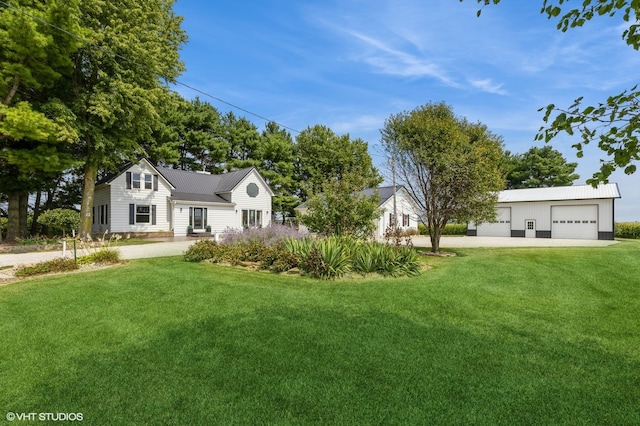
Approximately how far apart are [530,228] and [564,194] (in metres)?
3.53

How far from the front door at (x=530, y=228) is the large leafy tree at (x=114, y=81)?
28.6 metres

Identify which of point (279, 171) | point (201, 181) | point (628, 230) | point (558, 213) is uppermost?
point (279, 171)

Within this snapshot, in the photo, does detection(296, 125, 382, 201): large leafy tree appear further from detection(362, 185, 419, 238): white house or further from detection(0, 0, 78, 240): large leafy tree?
detection(0, 0, 78, 240): large leafy tree

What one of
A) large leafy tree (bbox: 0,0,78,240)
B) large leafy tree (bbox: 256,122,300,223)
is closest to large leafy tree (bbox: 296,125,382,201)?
large leafy tree (bbox: 256,122,300,223)

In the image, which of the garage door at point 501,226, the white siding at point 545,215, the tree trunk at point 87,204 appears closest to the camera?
the tree trunk at point 87,204

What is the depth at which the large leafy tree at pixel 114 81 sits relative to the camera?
17.7m

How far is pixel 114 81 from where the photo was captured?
17.9 metres

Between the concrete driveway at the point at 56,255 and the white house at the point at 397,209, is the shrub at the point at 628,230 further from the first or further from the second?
the concrete driveway at the point at 56,255

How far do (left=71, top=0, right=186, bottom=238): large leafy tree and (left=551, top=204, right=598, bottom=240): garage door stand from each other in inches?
1164

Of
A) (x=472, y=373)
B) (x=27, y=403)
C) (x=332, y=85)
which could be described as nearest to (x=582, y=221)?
(x=332, y=85)

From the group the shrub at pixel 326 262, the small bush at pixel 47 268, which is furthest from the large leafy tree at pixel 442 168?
the small bush at pixel 47 268

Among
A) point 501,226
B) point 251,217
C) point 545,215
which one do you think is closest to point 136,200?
point 251,217

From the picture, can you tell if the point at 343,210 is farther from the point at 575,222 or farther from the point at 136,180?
the point at 575,222

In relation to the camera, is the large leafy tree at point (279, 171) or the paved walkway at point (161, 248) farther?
the large leafy tree at point (279, 171)
